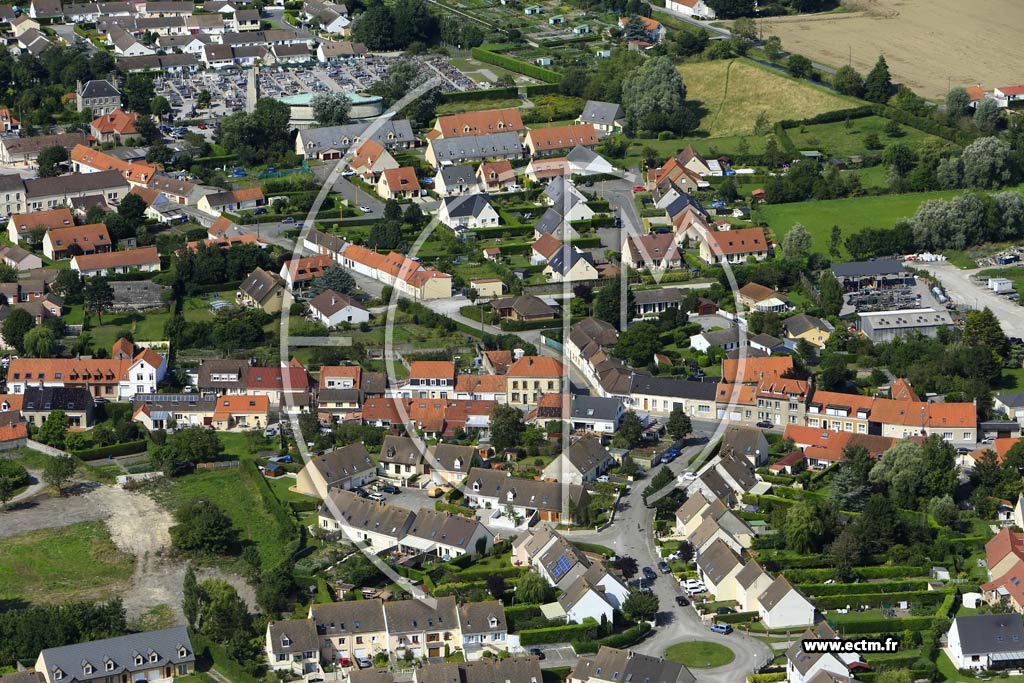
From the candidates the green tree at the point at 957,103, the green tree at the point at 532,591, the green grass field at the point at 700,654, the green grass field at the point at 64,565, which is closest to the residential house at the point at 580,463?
the green tree at the point at 532,591

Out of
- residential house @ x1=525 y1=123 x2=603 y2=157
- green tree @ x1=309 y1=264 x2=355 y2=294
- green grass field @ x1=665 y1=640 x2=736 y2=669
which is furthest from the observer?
residential house @ x1=525 y1=123 x2=603 y2=157

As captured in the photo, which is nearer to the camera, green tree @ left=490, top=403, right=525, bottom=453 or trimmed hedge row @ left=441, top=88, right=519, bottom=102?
green tree @ left=490, top=403, right=525, bottom=453

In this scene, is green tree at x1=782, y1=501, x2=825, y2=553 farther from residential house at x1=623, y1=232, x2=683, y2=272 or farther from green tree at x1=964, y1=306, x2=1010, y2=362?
residential house at x1=623, y1=232, x2=683, y2=272

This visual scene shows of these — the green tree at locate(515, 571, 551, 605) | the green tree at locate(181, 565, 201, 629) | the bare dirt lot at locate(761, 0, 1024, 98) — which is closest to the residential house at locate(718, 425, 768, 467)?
the green tree at locate(515, 571, 551, 605)

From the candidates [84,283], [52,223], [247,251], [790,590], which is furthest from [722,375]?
[52,223]

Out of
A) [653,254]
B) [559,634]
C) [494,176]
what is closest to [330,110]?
[494,176]
